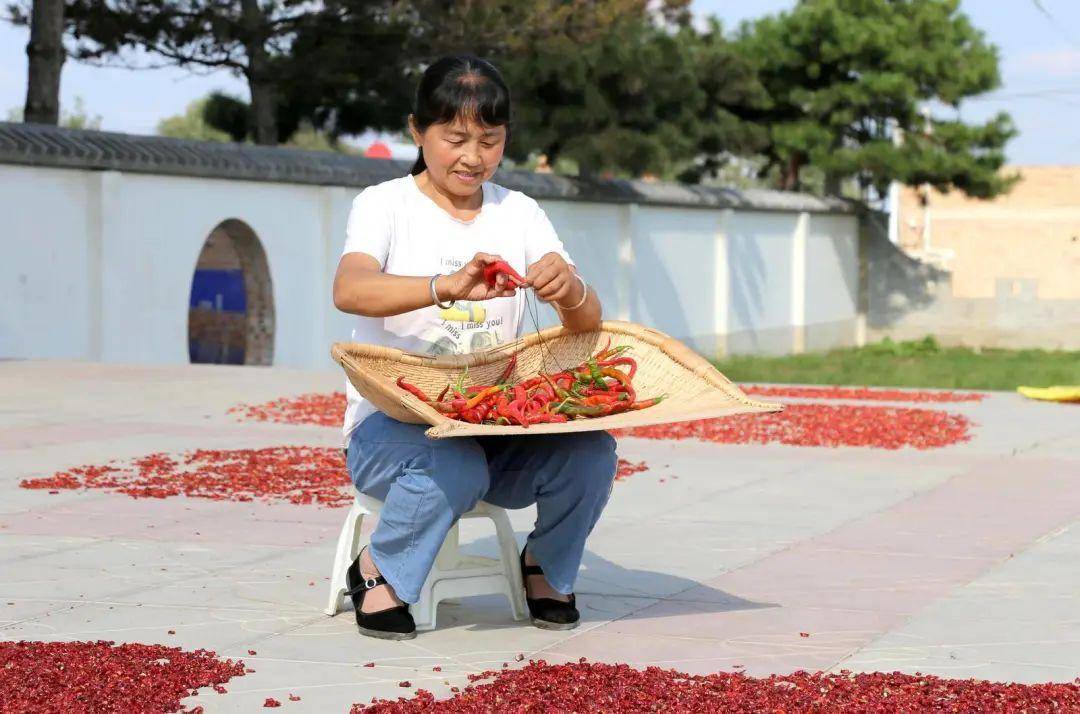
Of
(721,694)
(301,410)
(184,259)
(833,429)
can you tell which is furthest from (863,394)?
(721,694)

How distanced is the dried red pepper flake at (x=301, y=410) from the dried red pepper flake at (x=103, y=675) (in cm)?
599

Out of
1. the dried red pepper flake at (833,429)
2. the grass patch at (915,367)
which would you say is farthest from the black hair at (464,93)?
the grass patch at (915,367)

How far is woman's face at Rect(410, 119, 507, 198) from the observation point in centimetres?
439

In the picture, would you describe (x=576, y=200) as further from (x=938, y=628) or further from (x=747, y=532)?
(x=938, y=628)

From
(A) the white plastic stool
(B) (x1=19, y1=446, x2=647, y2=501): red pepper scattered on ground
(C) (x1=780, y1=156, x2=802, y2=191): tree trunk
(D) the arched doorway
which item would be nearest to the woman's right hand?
(A) the white plastic stool

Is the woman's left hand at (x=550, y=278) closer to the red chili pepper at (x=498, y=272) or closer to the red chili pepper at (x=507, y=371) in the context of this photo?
the red chili pepper at (x=498, y=272)

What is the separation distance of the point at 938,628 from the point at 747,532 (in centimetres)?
181

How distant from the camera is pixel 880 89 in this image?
2680 cm

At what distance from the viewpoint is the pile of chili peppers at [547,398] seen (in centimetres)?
418

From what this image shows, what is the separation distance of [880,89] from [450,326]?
23397 millimetres

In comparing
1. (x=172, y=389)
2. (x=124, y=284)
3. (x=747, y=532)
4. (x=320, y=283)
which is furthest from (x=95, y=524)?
(x=320, y=283)

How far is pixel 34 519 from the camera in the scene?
6.23 meters

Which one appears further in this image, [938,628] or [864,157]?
[864,157]

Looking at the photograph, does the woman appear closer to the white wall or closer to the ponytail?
the ponytail
